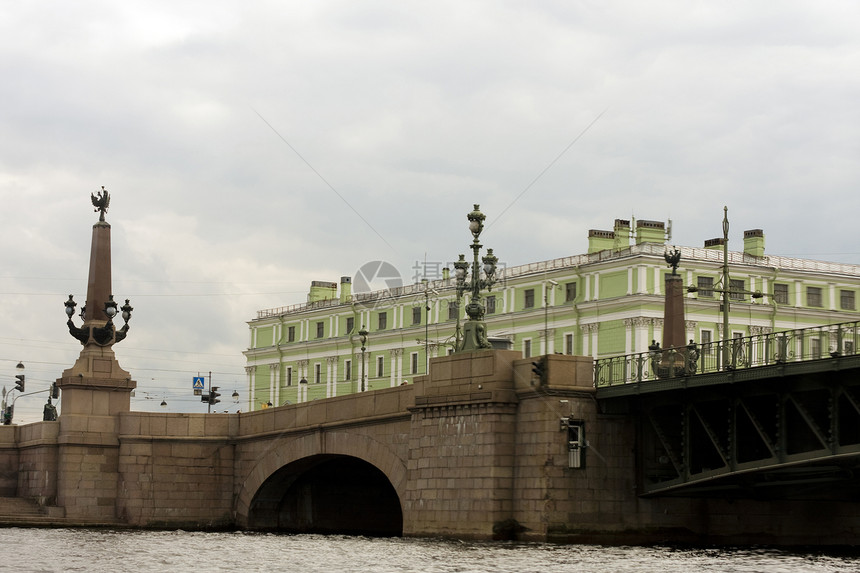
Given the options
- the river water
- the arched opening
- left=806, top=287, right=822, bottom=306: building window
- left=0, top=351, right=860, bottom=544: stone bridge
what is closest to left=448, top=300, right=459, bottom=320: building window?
left=806, top=287, right=822, bottom=306: building window

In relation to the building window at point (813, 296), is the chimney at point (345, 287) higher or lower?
higher

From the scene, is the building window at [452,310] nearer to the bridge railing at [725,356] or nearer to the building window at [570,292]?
the building window at [570,292]

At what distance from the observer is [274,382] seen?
314 feet

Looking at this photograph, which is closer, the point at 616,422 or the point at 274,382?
the point at 616,422

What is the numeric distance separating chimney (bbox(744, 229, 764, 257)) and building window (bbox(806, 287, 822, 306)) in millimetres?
3065

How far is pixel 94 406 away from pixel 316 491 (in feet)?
26.8

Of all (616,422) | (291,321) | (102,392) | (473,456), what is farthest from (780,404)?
(291,321)

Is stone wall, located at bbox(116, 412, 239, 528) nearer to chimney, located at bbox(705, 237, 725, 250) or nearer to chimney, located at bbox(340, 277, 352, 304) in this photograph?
chimney, located at bbox(705, 237, 725, 250)

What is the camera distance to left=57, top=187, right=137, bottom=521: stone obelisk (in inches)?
1903

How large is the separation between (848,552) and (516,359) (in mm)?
9491

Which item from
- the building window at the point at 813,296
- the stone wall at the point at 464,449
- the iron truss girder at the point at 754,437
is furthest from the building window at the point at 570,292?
the iron truss girder at the point at 754,437

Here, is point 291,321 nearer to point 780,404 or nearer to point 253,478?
point 253,478

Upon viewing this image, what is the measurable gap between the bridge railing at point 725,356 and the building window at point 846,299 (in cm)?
4094

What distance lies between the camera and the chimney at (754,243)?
7562 centimetres
